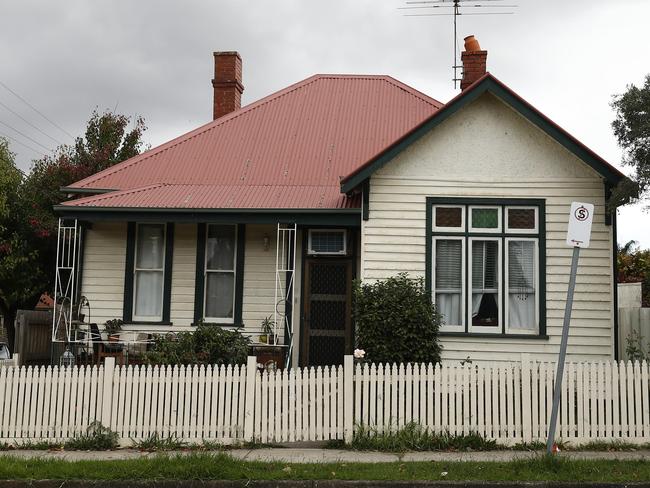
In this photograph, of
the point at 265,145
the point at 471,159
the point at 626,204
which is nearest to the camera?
the point at 626,204

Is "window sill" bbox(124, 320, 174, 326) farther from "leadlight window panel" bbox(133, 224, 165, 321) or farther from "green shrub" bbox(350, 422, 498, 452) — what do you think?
"green shrub" bbox(350, 422, 498, 452)

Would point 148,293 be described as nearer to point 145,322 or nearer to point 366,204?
point 145,322

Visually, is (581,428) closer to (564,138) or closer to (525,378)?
(525,378)

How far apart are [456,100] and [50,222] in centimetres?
1345

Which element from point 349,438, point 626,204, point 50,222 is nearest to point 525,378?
point 349,438

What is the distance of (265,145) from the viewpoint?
1731 centimetres

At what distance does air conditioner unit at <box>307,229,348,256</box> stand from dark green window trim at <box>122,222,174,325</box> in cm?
271

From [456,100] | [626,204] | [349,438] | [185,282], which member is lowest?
[349,438]

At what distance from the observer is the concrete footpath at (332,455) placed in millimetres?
9508

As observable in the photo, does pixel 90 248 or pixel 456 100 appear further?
pixel 90 248

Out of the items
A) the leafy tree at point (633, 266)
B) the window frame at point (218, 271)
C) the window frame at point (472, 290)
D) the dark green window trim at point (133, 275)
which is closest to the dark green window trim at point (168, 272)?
the dark green window trim at point (133, 275)

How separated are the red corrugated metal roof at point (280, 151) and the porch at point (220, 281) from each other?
0.63 m

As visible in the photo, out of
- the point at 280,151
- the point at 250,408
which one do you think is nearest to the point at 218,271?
the point at 280,151

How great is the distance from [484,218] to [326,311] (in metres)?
3.61
